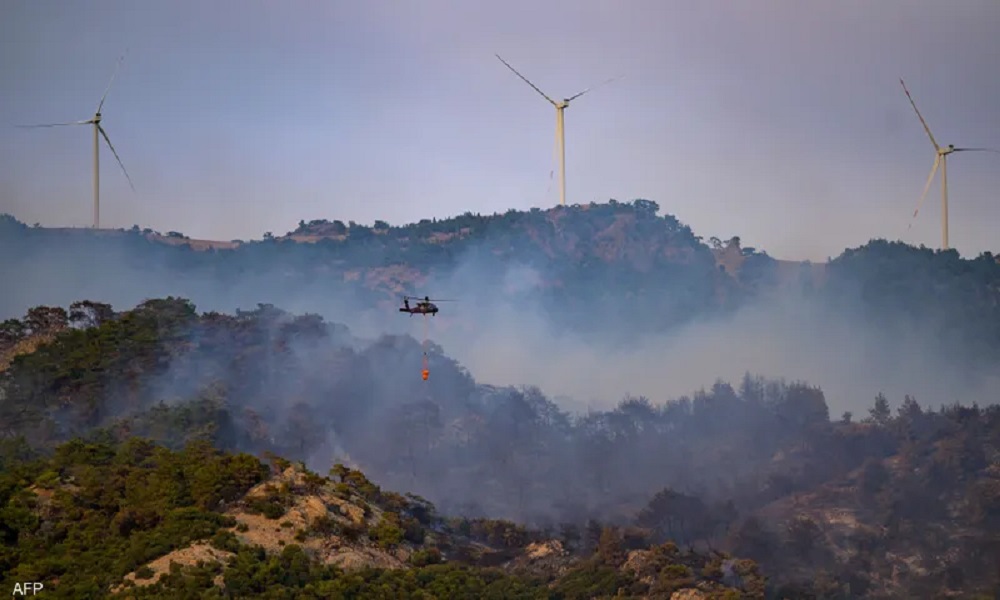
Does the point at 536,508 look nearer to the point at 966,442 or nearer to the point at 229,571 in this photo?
the point at 966,442

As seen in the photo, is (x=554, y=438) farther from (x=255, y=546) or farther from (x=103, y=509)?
(x=255, y=546)

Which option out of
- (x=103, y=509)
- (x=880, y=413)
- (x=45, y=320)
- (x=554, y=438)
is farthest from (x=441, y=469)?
(x=103, y=509)

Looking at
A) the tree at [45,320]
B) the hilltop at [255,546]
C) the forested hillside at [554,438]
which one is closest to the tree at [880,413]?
the forested hillside at [554,438]

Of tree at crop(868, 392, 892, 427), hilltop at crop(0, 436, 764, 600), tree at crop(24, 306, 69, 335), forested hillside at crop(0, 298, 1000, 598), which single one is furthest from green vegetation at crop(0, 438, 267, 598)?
tree at crop(868, 392, 892, 427)

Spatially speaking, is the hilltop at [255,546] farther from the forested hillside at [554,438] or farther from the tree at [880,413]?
the tree at [880,413]

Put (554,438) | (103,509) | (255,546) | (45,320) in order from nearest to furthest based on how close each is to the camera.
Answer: (255,546), (103,509), (45,320), (554,438)

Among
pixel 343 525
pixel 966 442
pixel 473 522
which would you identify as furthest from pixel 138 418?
pixel 966 442
